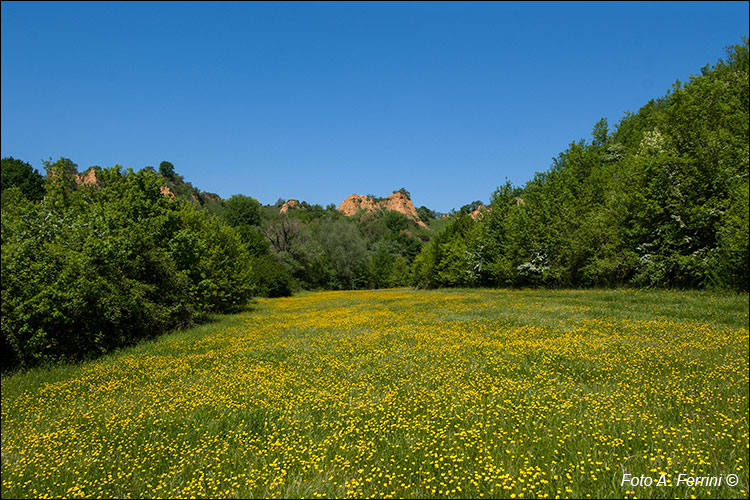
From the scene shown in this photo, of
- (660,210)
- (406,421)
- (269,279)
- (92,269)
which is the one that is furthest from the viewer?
(269,279)

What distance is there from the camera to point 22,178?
89125mm

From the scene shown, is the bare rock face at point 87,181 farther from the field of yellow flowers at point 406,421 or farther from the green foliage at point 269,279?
the green foliage at point 269,279

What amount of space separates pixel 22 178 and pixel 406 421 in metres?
124

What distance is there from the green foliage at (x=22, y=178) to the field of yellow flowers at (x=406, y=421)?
10518 cm

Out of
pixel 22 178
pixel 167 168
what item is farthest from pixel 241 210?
pixel 167 168

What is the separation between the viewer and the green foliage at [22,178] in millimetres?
86250

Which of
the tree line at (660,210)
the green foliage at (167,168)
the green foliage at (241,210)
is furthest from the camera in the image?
the green foliage at (167,168)

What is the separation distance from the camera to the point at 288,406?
720 centimetres

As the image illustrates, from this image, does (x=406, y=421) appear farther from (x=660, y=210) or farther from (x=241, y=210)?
(x=241, y=210)

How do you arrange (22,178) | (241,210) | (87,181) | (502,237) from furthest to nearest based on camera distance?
(241,210) < (87,181) < (22,178) < (502,237)

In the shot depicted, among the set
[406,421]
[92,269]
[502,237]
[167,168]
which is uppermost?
[167,168]

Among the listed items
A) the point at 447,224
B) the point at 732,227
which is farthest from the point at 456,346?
the point at 447,224

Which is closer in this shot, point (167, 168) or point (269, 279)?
point (269, 279)

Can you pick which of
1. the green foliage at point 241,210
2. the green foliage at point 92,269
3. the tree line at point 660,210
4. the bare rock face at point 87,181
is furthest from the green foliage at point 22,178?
the tree line at point 660,210
